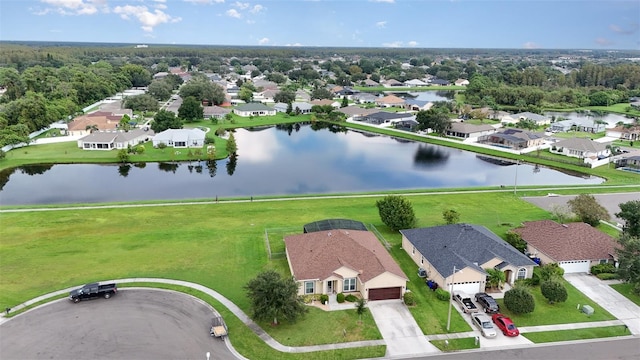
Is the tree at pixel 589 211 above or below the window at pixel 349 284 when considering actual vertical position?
above

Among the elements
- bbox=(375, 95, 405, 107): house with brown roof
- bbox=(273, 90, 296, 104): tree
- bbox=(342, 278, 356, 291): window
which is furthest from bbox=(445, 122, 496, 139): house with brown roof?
bbox=(342, 278, 356, 291): window

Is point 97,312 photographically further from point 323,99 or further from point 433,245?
point 323,99

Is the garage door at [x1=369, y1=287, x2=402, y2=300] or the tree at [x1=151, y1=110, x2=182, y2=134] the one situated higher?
the tree at [x1=151, y1=110, x2=182, y2=134]

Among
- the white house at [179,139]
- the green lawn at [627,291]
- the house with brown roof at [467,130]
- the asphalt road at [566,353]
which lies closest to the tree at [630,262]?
the green lawn at [627,291]

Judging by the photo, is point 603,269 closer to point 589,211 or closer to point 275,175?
point 589,211

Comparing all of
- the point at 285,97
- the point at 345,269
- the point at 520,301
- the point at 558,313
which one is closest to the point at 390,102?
A: the point at 285,97

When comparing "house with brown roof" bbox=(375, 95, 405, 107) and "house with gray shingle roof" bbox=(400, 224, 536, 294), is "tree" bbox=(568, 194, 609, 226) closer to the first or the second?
"house with gray shingle roof" bbox=(400, 224, 536, 294)

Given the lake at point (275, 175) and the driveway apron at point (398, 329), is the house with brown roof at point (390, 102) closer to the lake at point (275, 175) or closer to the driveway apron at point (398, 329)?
the lake at point (275, 175)

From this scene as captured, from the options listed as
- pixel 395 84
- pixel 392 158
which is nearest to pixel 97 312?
pixel 392 158
